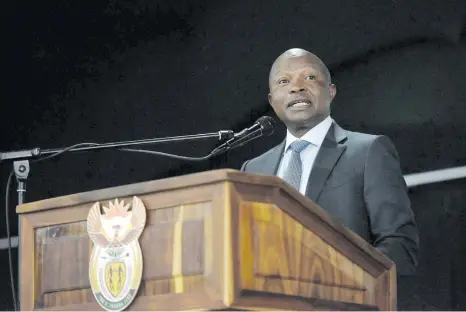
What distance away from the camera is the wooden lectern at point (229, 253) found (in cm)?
186

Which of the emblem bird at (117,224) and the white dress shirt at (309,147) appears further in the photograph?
the white dress shirt at (309,147)

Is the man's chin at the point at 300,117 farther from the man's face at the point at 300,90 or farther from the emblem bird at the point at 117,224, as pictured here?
the emblem bird at the point at 117,224

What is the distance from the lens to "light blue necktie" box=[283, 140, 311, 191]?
9.04 ft

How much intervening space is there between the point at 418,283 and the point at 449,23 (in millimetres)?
913

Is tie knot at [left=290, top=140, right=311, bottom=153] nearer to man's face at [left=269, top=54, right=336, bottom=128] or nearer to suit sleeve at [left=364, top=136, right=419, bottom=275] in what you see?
man's face at [left=269, top=54, right=336, bottom=128]

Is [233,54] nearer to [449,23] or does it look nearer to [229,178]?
[449,23]

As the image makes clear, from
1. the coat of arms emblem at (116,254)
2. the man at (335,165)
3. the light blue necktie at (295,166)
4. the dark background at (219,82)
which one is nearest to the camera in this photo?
the coat of arms emblem at (116,254)

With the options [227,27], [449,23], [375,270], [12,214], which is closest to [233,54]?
[227,27]

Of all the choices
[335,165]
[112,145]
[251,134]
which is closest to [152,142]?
[112,145]

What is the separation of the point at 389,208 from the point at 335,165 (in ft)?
0.73

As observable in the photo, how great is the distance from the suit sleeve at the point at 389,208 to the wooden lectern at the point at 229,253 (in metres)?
0.29

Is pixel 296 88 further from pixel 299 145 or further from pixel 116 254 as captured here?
pixel 116 254

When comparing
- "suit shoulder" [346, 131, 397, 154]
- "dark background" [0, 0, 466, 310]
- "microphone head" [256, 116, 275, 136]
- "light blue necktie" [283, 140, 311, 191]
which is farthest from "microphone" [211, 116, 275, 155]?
"dark background" [0, 0, 466, 310]

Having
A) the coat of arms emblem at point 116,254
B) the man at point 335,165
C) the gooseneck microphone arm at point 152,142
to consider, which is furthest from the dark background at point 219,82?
the coat of arms emblem at point 116,254
